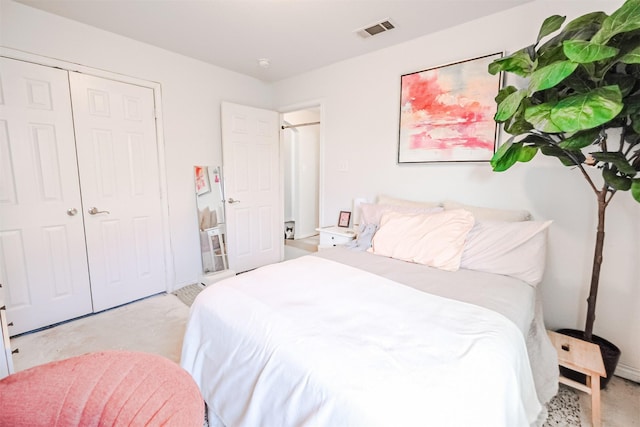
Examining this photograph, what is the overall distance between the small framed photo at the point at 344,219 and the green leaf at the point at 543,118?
77.2 inches

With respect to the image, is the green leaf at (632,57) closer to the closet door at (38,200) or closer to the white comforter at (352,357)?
the white comforter at (352,357)

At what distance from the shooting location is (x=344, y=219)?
3084 millimetres

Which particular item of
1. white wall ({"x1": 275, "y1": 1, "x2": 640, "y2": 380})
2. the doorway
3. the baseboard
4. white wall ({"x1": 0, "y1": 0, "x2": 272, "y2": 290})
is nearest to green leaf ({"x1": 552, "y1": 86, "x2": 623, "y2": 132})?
white wall ({"x1": 275, "y1": 1, "x2": 640, "y2": 380})

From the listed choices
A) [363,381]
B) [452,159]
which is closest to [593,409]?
[363,381]

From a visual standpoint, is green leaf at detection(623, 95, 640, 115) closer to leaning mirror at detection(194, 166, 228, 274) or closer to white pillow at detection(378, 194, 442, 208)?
white pillow at detection(378, 194, 442, 208)

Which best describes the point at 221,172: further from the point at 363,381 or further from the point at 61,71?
the point at 363,381

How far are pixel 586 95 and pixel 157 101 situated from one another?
317cm

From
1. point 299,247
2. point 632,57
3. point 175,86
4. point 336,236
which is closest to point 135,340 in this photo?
point 336,236

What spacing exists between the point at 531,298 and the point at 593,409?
0.57 metres

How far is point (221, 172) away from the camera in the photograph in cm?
329

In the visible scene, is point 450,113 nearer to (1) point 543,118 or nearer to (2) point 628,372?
(1) point 543,118

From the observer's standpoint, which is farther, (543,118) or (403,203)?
(403,203)

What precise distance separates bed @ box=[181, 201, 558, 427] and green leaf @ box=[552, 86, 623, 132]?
76 cm

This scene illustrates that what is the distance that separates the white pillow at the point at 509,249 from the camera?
65.2 inches
